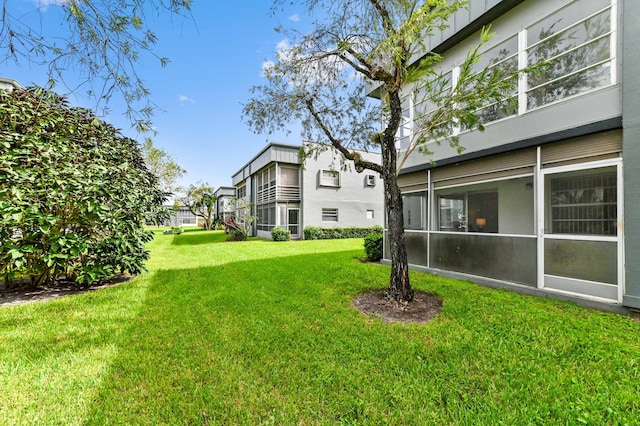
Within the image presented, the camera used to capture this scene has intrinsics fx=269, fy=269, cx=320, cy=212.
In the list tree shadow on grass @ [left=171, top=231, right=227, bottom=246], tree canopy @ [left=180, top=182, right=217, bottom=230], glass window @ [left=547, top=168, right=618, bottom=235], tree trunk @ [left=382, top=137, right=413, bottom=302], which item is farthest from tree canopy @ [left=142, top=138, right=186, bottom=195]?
glass window @ [left=547, top=168, right=618, bottom=235]

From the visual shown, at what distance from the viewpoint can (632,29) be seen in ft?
14.3

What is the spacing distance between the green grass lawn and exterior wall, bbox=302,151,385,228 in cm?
1424

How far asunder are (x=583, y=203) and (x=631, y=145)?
6.66 feet

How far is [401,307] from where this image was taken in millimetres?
4770

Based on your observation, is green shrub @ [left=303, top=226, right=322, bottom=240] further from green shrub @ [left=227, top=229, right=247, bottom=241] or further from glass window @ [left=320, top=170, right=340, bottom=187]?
green shrub @ [left=227, top=229, right=247, bottom=241]

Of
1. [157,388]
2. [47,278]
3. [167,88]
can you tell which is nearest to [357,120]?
[167,88]

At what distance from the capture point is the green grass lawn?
233 cm

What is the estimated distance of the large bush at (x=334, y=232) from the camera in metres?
18.6

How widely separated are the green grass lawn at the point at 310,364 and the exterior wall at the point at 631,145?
2.52 feet

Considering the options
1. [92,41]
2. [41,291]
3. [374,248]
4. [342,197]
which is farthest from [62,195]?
[342,197]

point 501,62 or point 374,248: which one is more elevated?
point 501,62

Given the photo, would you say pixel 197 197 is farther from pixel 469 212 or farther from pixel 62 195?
pixel 469 212

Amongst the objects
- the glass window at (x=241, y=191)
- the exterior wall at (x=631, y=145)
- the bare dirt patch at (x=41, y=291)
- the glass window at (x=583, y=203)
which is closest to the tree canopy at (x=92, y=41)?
the bare dirt patch at (x=41, y=291)

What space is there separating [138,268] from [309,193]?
13.2 m
